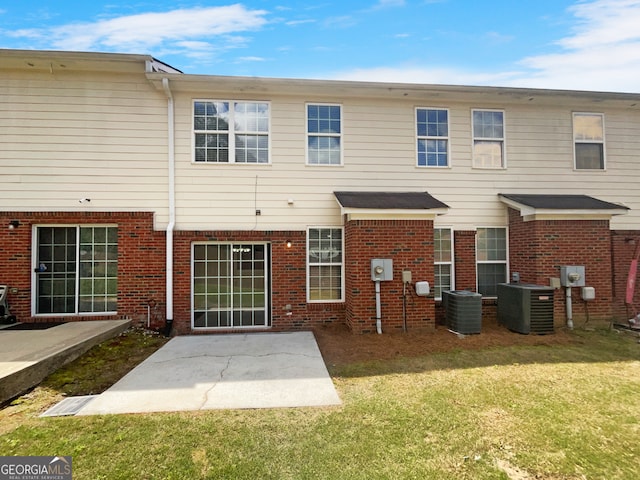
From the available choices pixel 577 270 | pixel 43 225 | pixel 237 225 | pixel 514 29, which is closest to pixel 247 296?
pixel 237 225

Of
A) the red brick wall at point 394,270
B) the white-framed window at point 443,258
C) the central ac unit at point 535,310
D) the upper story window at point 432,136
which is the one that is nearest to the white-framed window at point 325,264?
the red brick wall at point 394,270

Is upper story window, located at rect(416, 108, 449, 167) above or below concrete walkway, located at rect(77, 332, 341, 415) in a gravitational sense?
above

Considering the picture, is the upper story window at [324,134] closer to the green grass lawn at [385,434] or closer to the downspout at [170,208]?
the downspout at [170,208]

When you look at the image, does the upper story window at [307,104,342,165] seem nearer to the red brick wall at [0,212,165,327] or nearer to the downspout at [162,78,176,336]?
the downspout at [162,78,176,336]

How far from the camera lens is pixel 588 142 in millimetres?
8344

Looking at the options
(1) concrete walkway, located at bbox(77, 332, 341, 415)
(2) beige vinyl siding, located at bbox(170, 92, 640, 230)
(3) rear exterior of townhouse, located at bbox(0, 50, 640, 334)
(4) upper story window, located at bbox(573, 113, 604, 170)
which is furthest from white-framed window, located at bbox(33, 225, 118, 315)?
(4) upper story window, located at bbox(573, 113, 604, 170)

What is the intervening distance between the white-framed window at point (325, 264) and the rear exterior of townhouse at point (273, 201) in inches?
1.3

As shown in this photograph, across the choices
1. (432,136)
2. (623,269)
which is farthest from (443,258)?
(623,269)

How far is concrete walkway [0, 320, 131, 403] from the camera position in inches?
160

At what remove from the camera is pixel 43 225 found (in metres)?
7.02

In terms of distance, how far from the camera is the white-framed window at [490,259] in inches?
315

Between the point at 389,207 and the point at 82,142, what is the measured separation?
22.6 feet

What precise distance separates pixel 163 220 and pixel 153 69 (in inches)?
130

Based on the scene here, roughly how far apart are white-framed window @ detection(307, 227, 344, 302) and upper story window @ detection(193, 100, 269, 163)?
2200mm
